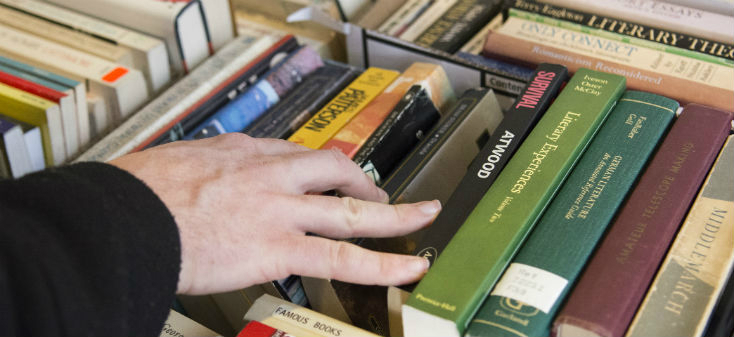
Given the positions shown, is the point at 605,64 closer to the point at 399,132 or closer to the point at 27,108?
the point at 399,132

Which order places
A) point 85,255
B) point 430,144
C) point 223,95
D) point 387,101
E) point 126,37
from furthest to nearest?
point 126,37
point 223,95
point 387,101
point 430,144
point 85,255

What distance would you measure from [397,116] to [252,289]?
330 mm

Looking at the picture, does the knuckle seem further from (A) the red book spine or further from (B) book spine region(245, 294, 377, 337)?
(A) the red book spine

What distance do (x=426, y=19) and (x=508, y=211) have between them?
71 centimetres

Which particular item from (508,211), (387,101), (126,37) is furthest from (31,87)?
(508,211)

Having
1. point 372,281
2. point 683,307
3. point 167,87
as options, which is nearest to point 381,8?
point 167,87

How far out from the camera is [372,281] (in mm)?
731

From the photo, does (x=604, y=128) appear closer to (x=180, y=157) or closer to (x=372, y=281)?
(x=372, y=281)

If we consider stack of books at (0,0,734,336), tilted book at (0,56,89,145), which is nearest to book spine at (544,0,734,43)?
stack of books at (0,0,734,336)

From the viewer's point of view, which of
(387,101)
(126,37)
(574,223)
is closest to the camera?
(574,223)

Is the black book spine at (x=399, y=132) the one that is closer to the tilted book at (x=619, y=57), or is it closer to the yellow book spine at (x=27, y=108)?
the tilted book at (x=619, y=57)

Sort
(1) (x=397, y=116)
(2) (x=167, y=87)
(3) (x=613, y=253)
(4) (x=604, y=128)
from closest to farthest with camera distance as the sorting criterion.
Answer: (3) (x=613, y=253)
(4) (x=604, y=128)
(1) (x=397, y=116)
(2) (x=167, y=87)

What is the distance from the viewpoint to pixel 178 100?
118 centimetres

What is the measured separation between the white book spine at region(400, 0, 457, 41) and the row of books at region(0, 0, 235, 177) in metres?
0.38
